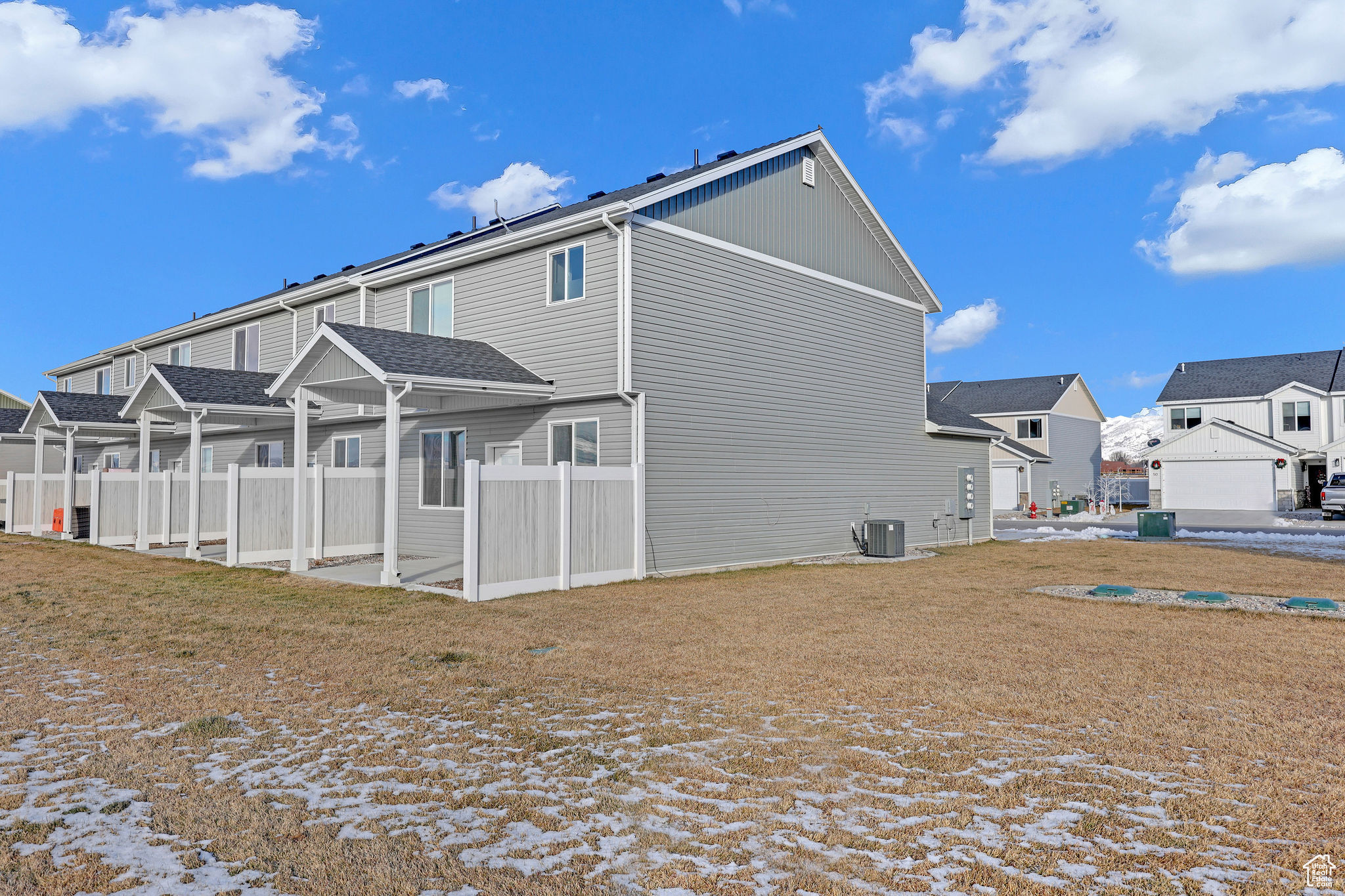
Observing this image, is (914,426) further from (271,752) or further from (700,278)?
(271,752)

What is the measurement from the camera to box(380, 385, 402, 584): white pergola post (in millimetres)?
11961

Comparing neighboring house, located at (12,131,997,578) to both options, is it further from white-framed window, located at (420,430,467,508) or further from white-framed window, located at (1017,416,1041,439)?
white-framed window, located at (1017,416,1041,439)

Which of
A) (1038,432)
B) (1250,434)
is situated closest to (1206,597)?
(1250,434)

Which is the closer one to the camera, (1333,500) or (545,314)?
(545,314)

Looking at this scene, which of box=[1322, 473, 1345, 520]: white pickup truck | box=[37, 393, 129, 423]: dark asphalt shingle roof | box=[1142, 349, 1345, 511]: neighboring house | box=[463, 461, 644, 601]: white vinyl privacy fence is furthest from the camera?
box=[1142, 349, 1345, 511]: neighboring house

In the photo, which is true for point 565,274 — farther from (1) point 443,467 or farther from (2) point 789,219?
(2) point 789,219

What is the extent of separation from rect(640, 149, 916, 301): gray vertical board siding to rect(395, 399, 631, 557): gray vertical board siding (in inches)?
138

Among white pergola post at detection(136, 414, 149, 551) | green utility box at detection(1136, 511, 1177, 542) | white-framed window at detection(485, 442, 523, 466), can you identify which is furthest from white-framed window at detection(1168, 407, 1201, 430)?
white pergola post at detection(136, 414, 149, 551)

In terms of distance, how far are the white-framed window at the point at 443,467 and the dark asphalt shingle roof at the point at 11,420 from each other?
1818cm

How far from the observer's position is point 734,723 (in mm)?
5551

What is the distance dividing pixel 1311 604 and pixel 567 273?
1165 centimetres

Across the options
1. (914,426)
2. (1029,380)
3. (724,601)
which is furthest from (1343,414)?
(724,601)

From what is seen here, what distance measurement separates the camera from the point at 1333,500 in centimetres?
3153

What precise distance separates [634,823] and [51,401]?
934 inches
